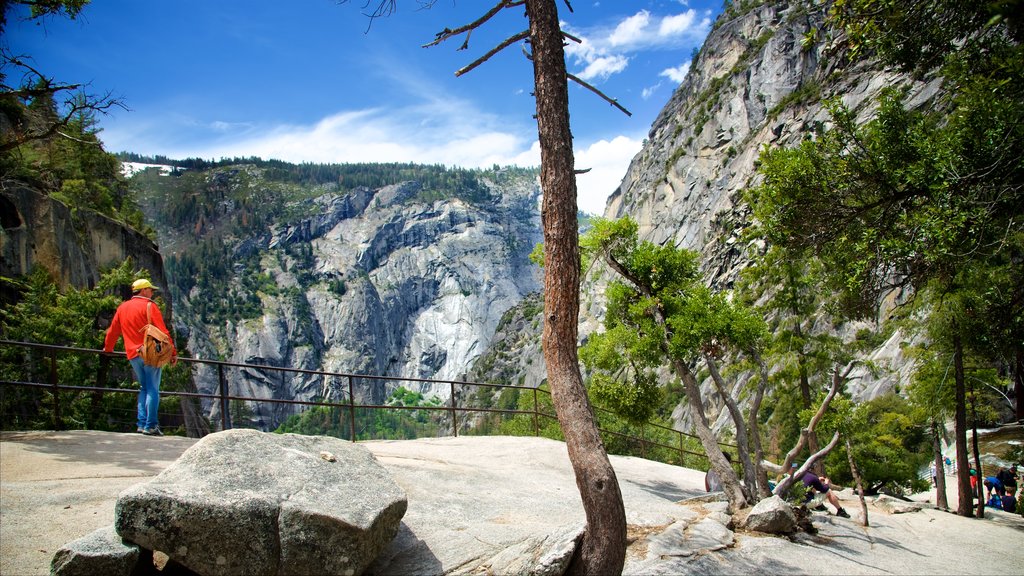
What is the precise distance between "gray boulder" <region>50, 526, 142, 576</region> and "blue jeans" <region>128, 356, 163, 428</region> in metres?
3.88

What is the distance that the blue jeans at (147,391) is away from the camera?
8.64 meters

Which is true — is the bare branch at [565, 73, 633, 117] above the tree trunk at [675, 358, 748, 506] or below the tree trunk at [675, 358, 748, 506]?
above

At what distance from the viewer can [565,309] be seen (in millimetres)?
5605

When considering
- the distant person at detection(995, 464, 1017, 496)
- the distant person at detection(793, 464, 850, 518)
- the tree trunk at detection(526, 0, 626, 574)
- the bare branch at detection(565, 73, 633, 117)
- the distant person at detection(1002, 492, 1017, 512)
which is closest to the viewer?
the tree trunk at detection(526, 0, 626, 574)

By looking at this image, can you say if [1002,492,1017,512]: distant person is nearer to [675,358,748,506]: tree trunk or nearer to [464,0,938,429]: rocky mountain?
[675,358,748,506]: tree trunk

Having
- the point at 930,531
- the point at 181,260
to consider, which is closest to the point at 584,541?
the point at 930,531

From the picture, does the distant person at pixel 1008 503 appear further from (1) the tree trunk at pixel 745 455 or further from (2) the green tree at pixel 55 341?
(2) the green tree at pixel 55 341

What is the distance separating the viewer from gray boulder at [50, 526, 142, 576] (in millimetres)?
4723

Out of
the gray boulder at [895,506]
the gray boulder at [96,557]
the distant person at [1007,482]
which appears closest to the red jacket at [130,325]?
the gray boulder at [96,557]

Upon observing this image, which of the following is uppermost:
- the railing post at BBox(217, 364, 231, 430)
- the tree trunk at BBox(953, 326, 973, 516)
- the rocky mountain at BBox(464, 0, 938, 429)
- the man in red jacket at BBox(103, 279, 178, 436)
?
the rocky mountain at BBox(464, 0, 938, 429)

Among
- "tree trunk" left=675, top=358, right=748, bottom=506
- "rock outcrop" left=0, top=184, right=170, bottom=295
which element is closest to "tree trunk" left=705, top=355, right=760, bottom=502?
"tree trunk" left=675, top=358, right=748, bottom=506

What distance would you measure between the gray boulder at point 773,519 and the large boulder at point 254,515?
5.43 m

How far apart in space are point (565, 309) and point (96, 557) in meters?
4.23

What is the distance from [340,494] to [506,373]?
4707 inches
